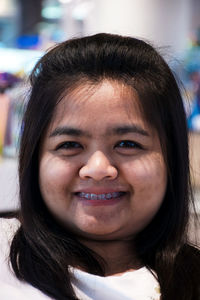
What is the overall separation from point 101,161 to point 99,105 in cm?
10

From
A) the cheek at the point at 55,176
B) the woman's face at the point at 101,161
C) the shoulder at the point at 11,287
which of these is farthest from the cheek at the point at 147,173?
the shoulder at the point at 11,287

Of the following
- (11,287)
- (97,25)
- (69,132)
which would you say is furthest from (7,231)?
(97,25)

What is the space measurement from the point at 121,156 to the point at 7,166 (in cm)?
104

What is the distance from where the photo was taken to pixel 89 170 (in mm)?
815

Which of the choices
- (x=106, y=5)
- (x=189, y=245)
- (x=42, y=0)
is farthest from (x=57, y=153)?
(x=42, y=0)

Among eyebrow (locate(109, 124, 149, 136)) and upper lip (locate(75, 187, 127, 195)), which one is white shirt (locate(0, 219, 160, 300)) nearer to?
upper lip (locate(75, 187, 127, 195))

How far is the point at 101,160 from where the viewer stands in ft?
2.67

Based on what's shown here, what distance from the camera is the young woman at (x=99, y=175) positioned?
83 centimetres

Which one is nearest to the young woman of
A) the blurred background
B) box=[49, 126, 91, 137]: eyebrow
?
box=[49, 126, 91, 137]: eyebrow

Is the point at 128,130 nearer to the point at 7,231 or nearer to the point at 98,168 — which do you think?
the point at 98,168

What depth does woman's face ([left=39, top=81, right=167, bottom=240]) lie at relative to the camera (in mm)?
824

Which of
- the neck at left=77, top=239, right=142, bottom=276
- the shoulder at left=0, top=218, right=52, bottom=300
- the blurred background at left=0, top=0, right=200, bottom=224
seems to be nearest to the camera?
the shoulder at left=0, top=218, right=52, bottom=300

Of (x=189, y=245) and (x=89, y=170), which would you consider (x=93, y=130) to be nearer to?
(x=89, y=170)

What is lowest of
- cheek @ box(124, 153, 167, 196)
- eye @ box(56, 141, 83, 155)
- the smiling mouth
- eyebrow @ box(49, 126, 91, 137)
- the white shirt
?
the white shirt
